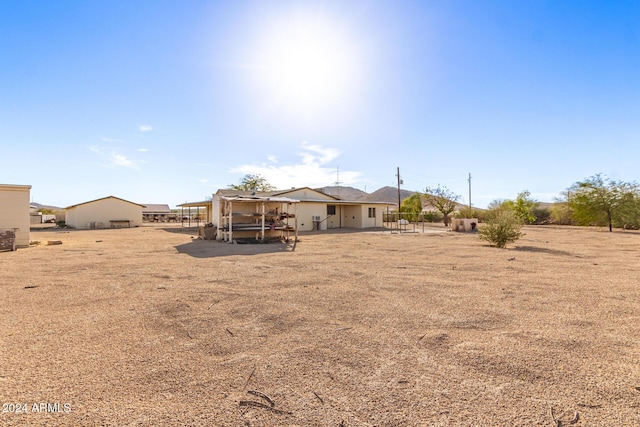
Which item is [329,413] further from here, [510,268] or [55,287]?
[510,268]

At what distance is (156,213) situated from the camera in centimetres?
5756

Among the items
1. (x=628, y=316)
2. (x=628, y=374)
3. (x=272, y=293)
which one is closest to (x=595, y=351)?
(x=628, y=374)

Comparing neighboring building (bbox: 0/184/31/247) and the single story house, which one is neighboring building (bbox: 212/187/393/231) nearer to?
the single story house

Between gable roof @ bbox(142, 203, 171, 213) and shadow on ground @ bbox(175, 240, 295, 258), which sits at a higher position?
gable roof @ bbox(142, 203, 171, 213)

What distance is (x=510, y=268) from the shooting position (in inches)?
341

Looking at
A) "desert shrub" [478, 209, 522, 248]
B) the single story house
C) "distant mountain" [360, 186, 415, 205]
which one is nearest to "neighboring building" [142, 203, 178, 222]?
the single story house

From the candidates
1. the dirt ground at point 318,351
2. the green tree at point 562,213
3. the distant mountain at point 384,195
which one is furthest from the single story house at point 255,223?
the distant mountain at point 384,195

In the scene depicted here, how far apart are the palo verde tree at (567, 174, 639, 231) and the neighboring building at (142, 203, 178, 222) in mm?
54255

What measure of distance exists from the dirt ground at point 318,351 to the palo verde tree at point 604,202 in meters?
25.6

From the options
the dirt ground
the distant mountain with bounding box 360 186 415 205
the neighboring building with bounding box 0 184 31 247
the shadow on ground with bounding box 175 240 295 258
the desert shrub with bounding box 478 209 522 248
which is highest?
the distant mountain with bounding box 360 186 415 205

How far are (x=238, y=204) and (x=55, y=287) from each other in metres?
13.9

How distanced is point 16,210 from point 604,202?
38.5 meters

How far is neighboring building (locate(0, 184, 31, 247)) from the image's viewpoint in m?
13.6

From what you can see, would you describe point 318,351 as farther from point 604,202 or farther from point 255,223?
point 604,202
